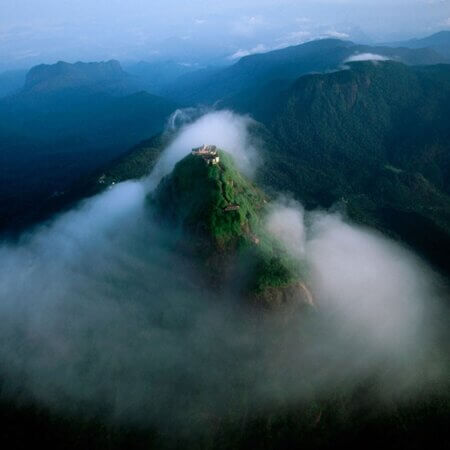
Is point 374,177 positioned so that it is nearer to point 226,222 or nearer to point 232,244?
point 226,222

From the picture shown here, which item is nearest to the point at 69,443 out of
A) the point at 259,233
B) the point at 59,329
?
the point at 59,329

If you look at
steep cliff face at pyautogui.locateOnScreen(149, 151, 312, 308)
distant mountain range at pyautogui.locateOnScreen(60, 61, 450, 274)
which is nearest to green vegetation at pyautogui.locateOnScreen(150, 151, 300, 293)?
steep cliff face at pyautogui.locateOnScreen(149, 151, 312, 308)

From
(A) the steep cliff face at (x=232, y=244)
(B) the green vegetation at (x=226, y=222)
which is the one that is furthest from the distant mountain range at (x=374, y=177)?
(A) the steep cliff face at (x=232, y=244)

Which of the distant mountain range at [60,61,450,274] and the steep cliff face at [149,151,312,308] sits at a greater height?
the steep cliff face at [149,151,312,308]

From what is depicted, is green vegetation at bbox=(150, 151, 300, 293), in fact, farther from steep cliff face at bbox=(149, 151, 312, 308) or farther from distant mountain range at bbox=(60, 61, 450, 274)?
distant mountain range at bbox=(60, 61, 450, 274)

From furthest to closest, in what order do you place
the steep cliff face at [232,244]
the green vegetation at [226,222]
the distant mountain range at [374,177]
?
1. the distant mountain range at [374,177]
2. the green vegetation at [226,222]
3. the steep cliff face at [232,244]

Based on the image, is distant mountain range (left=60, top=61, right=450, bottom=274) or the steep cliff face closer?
the steep cliff face

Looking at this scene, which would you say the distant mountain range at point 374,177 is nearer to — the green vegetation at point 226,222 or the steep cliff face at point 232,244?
the green vegetation at point 226,222

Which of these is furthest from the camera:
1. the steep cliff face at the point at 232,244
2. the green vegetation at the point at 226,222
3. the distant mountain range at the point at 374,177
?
the distant mountain range at the point at 374,177
